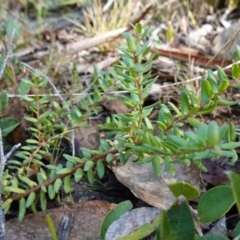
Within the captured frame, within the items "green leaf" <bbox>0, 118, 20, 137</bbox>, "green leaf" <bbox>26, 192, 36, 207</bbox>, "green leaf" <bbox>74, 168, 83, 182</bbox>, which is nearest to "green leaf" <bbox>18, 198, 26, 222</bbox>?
"green leaf" <bbox>26, 192, 36, 207</bbox>

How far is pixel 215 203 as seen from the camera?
1023mm

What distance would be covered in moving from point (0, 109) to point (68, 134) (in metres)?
0.21

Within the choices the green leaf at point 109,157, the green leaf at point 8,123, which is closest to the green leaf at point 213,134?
the green leaf at point 109,157

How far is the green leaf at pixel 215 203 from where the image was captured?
101 centimetres

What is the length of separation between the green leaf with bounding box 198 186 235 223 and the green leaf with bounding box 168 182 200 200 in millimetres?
51

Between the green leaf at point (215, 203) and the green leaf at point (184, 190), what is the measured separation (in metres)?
0.05

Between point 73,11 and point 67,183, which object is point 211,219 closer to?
point 67,183

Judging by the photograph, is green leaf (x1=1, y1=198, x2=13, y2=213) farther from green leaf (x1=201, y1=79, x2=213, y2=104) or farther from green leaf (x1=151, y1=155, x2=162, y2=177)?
green leaf (x1=201, y1=79, x2=213, y2=104)

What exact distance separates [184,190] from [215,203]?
0.08 meters

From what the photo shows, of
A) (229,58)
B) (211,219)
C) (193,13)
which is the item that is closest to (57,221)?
(211,219)

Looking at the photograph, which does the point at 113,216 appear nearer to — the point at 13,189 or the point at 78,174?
the point at 78,174

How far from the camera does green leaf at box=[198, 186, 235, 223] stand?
1008mm

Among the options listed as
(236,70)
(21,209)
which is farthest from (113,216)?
(236,70)

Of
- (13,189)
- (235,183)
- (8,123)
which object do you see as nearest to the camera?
(235,183)
